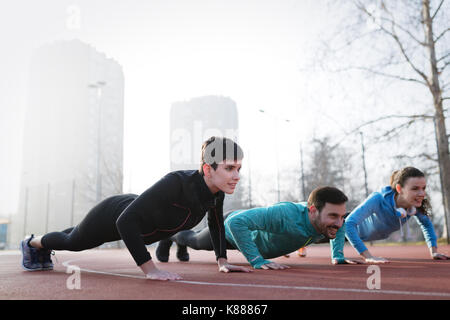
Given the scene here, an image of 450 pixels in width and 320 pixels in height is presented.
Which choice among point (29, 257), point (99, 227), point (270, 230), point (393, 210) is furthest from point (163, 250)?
point (393, 210)

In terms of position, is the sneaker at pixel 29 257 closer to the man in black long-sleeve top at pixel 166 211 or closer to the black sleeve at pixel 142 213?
the man in black long-sleeve top at pixel 166 211

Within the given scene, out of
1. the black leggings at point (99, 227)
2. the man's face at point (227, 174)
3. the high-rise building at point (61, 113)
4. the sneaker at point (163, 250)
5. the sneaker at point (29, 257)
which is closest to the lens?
the man's face at point (227, 174)

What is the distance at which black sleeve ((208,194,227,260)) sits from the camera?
365 centimetres

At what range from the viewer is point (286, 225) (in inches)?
160

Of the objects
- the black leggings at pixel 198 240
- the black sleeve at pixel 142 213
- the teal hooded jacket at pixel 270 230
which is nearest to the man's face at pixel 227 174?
the black sleeve at pixel 142 213

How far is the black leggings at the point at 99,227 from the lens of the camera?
138 inches

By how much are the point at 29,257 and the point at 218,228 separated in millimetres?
2039

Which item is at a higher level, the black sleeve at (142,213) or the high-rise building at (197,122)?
the high-rise building at (197,122)

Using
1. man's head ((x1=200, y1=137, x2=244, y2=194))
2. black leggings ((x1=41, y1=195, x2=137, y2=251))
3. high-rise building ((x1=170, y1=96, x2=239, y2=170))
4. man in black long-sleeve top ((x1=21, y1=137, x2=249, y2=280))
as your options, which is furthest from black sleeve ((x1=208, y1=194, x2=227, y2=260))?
high-rise building ((x1=170, y1=96, x2=239, y2=170))

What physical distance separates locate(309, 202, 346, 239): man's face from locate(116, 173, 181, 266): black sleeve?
4.95 ft

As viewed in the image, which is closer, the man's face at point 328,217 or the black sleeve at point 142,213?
the black sleeve at point 142,213

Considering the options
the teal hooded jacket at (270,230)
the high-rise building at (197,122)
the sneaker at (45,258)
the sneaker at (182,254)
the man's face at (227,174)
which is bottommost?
the sneaker at (182,254)

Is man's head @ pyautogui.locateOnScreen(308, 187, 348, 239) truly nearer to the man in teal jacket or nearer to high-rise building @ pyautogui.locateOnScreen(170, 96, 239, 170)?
the man in teal jacket

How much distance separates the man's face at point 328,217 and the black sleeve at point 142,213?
151cm
